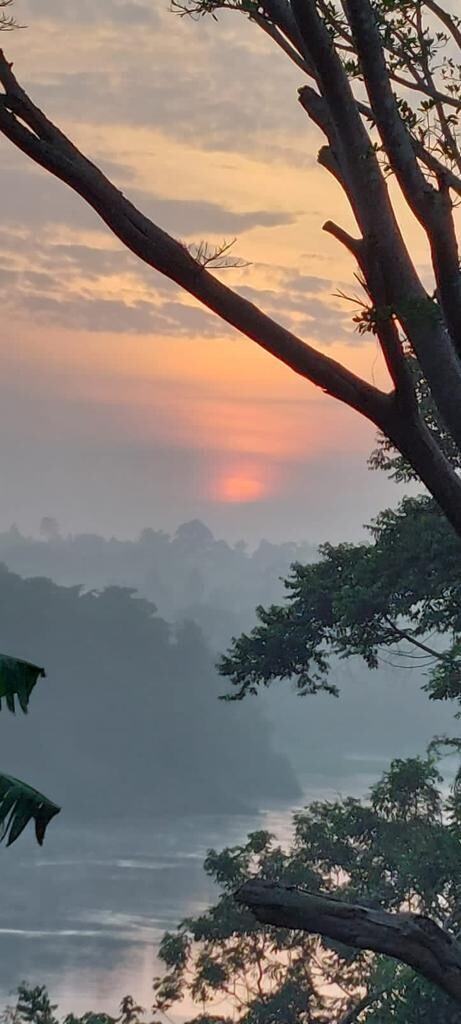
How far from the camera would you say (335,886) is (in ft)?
52.2

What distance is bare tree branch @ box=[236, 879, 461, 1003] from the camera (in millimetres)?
4203

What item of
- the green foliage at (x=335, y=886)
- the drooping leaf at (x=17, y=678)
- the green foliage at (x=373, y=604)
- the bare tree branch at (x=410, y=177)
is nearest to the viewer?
the bare tree branch at (x=410, y=177)

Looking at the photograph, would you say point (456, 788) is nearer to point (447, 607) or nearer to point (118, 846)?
point (447, 607)

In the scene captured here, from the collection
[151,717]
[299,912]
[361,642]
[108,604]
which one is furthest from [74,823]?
[299,912]

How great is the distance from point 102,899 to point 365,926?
1703 inches

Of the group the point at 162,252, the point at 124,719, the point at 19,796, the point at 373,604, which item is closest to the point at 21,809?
the point at 19,796

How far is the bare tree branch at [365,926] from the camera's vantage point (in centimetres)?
420

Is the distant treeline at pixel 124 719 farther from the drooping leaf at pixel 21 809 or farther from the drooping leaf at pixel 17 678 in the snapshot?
the drooping leaf at pixel 17 678

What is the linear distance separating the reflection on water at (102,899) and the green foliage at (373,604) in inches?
942

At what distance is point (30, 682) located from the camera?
166 inches

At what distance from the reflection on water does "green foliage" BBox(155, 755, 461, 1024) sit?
63.7 feet

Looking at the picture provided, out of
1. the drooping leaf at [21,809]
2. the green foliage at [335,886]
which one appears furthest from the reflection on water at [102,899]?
the drooping leaf at [21,809]

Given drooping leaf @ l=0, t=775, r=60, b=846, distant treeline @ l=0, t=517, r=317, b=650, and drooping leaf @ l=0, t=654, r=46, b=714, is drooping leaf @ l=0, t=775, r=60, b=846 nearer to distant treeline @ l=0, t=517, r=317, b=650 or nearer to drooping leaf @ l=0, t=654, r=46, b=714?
drooping leaf @ l=0, t=654, r=46, b=714

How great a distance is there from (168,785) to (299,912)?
62.3 metres
